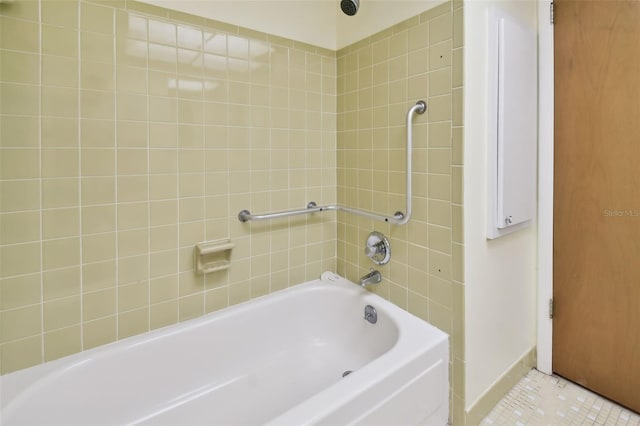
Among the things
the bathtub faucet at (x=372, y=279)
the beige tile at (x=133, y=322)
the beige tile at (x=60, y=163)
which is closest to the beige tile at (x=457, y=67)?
the bathtub faucet at (x=372, y=279)

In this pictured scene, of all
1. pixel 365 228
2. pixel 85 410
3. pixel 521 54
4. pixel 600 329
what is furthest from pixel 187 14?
pixel 600 329

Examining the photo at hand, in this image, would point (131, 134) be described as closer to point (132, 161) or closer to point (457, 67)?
point (132, 161)

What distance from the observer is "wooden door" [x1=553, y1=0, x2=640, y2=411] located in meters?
1.36

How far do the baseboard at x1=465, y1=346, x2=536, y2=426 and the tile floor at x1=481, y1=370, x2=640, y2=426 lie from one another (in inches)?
1.1

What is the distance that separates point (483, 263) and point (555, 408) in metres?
0.79

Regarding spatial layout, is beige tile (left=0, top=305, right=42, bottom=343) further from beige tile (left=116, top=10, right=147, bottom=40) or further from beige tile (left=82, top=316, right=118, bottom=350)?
beige tile (left=116, top=10, right=147, bottom=40)

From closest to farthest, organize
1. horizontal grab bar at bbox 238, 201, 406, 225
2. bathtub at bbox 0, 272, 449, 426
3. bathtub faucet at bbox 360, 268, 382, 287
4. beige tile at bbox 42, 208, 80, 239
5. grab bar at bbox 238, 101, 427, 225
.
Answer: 1. bathtub at bbox 0, 272, 449, 426
2. beige tile at bbox 42, 208, 80, 239
3. grab bar at bbox 238, 101, 427, 225
4. horizontal grab bar at bbox 238, 201, 406, 225
5. bathtub faucet at bbox 360, 268, 382, 287

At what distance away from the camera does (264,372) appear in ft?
4.98

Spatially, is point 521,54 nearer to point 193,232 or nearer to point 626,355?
point 626,355

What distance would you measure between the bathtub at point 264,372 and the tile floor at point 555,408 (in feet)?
1.21

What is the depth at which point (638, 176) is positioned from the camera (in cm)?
134

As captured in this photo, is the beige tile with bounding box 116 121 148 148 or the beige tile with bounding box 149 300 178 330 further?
the beige tile with bounding box 149 300 178 330

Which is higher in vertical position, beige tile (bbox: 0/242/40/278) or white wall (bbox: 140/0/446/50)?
white wall (bbox: 140/0/446/50)

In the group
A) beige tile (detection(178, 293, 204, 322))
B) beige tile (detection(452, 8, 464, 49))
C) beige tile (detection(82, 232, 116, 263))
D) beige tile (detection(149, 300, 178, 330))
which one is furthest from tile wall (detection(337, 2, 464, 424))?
beige tile (detection(82, 232, 116, 263))
